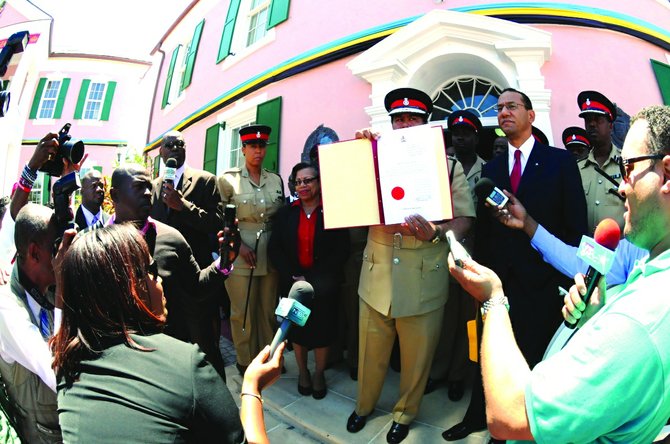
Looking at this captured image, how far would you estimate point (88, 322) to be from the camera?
112 cm

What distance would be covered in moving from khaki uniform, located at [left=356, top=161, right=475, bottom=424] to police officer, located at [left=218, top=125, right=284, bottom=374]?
1.36 metres

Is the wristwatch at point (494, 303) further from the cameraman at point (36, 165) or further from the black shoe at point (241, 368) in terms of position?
the black shoe at point (241, 368)

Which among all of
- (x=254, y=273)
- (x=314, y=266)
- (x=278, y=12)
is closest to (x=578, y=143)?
(x=314, y=266)

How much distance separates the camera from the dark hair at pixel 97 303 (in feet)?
3.61

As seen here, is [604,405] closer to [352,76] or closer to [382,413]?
[382,413]

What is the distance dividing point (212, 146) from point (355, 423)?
737cm

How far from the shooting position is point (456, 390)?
3.18 meters

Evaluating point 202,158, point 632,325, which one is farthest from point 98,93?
point 632,325

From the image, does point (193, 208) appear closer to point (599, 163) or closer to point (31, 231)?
A: point (31, 231)

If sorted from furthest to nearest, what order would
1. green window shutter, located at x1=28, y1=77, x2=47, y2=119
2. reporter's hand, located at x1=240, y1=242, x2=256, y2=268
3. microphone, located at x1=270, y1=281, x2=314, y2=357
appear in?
green window shutter, located at x1=28, y1=77, x2=47, y2=119 → reporter's hand, located at x1=240, y1=242, x2=256, y2=268 → microphone, located at x1=270, y1=281, x2=314, y2=357

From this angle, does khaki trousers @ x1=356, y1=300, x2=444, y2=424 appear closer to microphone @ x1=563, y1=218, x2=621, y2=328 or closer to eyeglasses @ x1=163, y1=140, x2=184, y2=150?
microphone @ x1=563, y1=218, x2=621, y2=328

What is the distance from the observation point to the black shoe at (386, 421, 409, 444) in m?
2.63

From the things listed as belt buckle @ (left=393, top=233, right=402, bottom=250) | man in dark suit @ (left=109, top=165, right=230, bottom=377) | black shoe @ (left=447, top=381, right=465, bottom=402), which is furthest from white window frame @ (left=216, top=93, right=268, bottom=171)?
black shoe @ (left=447, top=381, right=465, bottom=402)

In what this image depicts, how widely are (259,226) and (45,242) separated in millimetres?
2091
